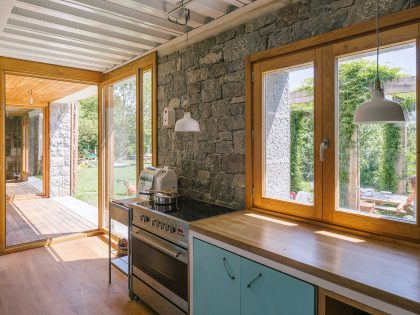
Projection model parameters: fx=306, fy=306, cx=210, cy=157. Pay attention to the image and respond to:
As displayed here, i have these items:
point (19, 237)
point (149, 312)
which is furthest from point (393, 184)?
point (19, 237)

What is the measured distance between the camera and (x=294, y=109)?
2158 millimetres

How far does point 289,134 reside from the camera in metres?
2.20

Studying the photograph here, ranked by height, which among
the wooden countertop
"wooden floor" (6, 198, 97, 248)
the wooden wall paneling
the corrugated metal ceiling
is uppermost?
the corrugated metal ceiling

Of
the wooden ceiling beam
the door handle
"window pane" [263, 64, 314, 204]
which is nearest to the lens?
the door handle

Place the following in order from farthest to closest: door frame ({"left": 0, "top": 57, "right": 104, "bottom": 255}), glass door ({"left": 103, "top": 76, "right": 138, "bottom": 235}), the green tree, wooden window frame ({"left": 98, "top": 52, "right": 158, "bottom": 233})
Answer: the green tree < glass door ({"left": 103, "top": 76, "right": 138, "bottom": 235}) < door frame ({"left": 0, "top": 57, "right": 104, "bottom": 255}) < wooden window frame ({"left": 98, "top": 52, "right": 158, "bottom": 233})

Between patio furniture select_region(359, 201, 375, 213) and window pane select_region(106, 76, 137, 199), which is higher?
window pane select_region(106, 76, 137, 199)

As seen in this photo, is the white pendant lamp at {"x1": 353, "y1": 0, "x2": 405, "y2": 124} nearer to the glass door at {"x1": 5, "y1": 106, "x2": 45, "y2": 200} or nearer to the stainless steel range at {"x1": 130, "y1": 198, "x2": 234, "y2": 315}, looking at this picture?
the stainless steel range at {"x1": 130, "y1": 198, "x2": 234, "y2": 315}

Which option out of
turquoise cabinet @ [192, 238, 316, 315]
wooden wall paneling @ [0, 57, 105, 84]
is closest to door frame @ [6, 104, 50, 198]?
wooden wall paneling @ [0, 57, 105, 84]

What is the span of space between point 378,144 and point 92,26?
2504 mm

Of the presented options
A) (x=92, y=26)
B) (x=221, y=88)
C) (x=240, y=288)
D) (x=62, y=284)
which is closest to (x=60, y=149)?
(x=62, y=284)

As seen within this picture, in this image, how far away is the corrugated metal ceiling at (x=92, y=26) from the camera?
7.57 feet

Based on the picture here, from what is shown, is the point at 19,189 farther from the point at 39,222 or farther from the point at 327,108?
the point at 327,108

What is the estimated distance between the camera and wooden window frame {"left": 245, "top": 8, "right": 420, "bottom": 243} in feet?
5.23

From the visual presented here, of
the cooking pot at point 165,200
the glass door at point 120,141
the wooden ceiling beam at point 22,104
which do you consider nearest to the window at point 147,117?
the glass door at point 120,141
